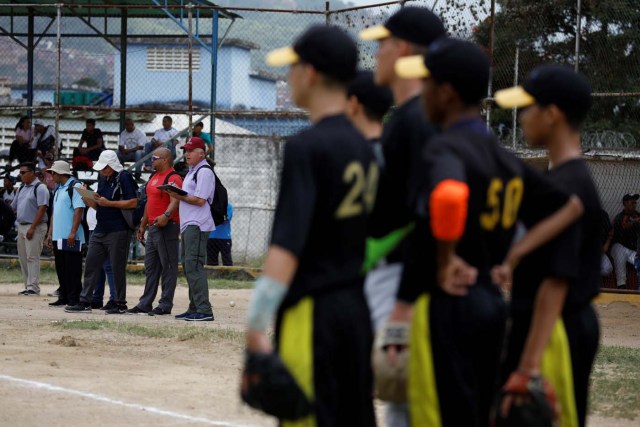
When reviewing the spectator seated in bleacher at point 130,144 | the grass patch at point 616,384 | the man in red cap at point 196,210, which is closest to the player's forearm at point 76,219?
the man in red cap at point 196,210

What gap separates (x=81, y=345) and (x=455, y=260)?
7.82 m

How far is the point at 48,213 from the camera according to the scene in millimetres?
18922

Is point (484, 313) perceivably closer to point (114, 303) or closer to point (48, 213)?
point (114, 303)

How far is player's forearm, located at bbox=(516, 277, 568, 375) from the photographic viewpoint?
438 cm

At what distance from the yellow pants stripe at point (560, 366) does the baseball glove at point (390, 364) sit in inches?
21.9

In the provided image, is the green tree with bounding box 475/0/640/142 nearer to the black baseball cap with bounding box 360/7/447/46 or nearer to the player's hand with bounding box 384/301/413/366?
the black baseball cap with bounding box 360/7/447/46

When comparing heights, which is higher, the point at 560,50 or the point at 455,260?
the point at 560,50

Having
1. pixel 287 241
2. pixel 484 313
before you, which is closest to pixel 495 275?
pixel 484 313

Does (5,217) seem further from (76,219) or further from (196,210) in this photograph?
A: (196,210)

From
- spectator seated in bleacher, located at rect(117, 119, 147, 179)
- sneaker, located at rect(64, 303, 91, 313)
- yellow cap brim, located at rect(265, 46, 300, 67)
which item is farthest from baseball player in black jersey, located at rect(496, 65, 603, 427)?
spectator seated in bleacher, located at rect(117, 119, 147, 179)

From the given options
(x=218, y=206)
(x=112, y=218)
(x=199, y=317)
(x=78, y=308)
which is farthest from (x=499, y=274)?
(x=78, y=308)

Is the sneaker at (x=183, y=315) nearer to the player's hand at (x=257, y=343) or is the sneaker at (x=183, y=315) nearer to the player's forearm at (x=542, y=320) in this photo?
the player's forearm at (x=542, y=320)

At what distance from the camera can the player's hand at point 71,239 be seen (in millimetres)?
15250

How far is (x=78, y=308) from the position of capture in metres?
15.1
